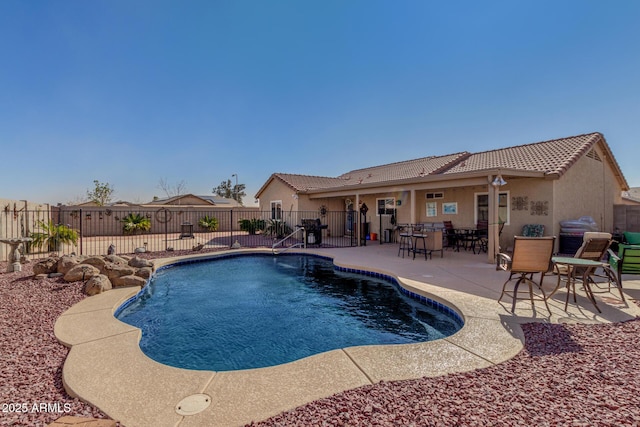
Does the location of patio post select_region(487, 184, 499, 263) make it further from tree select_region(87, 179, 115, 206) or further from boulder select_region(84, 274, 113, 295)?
tree select_region(87, 179, 115, 206)

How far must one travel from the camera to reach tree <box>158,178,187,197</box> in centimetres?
4347

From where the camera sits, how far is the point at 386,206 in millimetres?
14945

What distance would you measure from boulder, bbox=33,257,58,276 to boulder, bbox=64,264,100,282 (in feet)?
2.36

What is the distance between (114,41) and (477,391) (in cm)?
1286

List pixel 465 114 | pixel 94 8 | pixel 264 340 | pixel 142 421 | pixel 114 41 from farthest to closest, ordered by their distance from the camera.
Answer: pixel 465 114, pixel 114 41, pixel 94 8, pixel 264 340, pixel 142 421

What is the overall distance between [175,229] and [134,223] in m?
2.99

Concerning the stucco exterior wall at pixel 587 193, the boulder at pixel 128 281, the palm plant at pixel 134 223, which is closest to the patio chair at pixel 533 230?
the stucco exterior wall at pixel 587 193

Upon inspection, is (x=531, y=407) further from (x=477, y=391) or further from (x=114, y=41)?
(x=114, y=41)

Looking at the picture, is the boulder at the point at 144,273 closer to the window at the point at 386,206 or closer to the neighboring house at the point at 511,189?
the neighboring house at the point at 511,189

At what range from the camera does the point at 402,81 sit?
12875 millimetres

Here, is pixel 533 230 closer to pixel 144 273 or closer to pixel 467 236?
pixel 467 236

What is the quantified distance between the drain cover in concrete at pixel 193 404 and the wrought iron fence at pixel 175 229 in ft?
34.6

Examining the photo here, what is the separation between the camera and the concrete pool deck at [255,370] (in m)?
2.38

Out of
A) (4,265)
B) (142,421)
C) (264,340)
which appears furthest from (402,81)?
(4,265)
